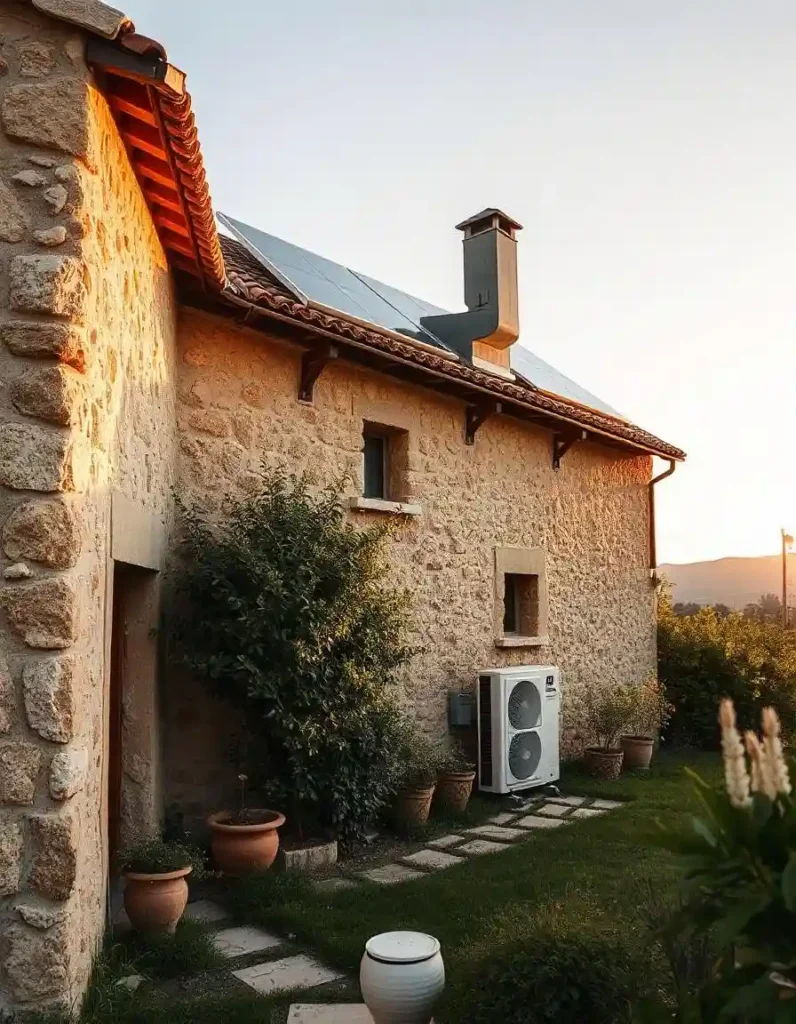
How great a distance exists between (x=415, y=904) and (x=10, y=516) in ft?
10.1

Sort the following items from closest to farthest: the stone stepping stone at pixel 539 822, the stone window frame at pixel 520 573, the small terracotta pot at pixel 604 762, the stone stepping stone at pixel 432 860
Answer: the stone stepping stone at pixel 432 860 → the stone stepping stone at pixel 539 822 → the stone window frame at pixel 520 573 → the small terracotta pot at pixel 604 762

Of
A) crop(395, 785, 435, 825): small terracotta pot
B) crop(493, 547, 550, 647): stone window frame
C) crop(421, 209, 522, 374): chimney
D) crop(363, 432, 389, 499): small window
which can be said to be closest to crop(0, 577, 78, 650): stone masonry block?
crop(395, 785, 435, 825): small terracotta pot

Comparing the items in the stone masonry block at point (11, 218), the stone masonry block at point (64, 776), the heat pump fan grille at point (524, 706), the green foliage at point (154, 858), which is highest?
the stone masonry block at point (11, 218)

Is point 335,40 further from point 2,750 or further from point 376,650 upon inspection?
point 2,750

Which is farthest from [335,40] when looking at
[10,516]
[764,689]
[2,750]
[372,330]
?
[764,689]

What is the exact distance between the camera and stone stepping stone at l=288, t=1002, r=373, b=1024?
338cm

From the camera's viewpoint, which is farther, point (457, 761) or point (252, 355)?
point (457, 761)

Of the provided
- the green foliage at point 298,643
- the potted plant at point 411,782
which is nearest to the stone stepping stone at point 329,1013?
the green foliage at point 298,643

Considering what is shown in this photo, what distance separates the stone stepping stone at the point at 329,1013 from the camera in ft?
11.1

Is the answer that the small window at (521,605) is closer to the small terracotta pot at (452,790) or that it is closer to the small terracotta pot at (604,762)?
the small terracotta pot at (604,762)

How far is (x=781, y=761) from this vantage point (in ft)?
5.24

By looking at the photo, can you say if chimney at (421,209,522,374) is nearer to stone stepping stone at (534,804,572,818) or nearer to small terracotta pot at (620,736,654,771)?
small terracotta pot at (620,736,654,771)

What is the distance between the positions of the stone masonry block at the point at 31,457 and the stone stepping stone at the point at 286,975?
2369 millimetres

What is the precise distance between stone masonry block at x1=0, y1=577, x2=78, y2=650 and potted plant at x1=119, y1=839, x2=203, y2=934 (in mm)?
1643
